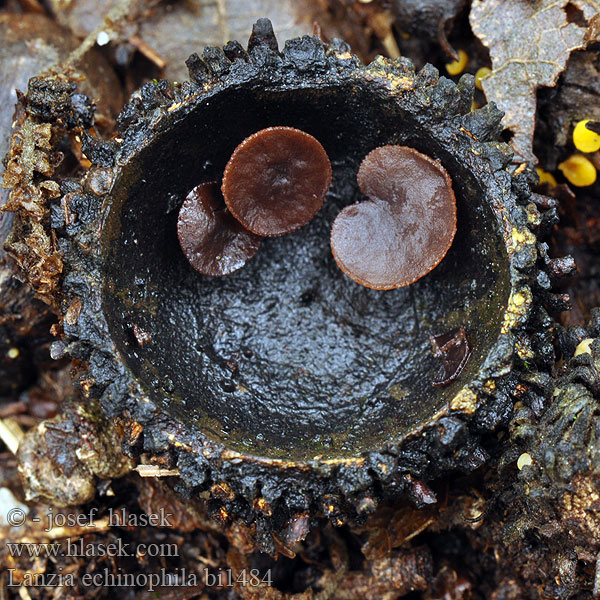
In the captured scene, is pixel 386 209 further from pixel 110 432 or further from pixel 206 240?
pixel 110 432

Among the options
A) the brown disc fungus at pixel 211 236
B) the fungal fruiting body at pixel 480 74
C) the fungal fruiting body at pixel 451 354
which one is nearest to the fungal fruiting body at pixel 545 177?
the fungal fruiting body at pixel 480 74

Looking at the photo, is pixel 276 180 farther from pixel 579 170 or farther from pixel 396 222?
pixel 579 170

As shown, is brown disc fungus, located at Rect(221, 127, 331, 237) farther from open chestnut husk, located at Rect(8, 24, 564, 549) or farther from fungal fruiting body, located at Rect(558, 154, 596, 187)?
fungal fruiting body, located at Rect(558, 154, 596, 187)

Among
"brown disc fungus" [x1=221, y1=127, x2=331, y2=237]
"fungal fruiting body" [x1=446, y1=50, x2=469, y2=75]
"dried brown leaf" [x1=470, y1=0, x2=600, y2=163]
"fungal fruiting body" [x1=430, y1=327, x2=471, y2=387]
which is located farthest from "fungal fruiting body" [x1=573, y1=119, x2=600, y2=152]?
"brown disc fungus" [x1=221, y1=127, x2=331, y2=237]

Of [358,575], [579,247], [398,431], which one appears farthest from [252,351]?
[579,247]

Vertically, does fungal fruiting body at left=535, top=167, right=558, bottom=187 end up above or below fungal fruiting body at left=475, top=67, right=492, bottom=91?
below
